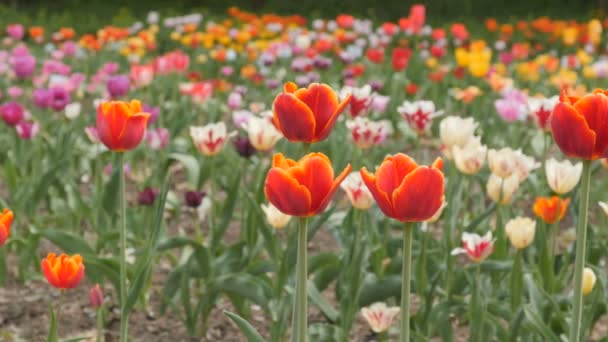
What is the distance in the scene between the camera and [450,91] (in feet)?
21.8

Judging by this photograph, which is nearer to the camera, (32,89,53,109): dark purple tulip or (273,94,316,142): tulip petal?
(273,94,316,142): tulip petal

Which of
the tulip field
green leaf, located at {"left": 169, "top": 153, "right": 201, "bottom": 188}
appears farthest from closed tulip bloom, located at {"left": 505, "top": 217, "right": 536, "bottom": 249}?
green leaf, located at {"left": 169, "top": 153, "right": 201, "bottom": 188}

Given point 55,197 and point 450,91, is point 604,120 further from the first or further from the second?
point 450,91

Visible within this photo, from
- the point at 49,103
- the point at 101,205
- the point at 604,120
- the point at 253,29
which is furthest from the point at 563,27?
the point at 604,120

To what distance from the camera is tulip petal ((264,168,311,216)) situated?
147 cm

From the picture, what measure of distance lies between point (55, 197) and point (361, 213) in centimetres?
168

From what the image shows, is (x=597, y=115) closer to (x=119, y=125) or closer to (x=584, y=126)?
(x=584, y=126)

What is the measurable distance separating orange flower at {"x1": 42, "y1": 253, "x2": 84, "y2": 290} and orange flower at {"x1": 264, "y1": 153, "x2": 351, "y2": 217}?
74cm

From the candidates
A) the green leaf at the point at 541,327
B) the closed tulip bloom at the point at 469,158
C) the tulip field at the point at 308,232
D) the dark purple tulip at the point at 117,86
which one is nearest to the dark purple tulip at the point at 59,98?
the tulip field at the point at 308,232

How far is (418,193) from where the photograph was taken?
1476mm

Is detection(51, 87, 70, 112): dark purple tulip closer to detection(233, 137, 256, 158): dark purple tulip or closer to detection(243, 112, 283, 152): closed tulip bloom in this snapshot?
detection(233, 137, 256, 158): dark purple tulip

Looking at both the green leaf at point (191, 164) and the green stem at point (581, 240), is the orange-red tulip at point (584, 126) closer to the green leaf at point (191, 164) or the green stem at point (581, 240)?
the green stem at point (581, 240)

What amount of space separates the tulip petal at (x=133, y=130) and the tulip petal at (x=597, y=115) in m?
1.00

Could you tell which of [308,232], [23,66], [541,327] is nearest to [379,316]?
[308,232]
